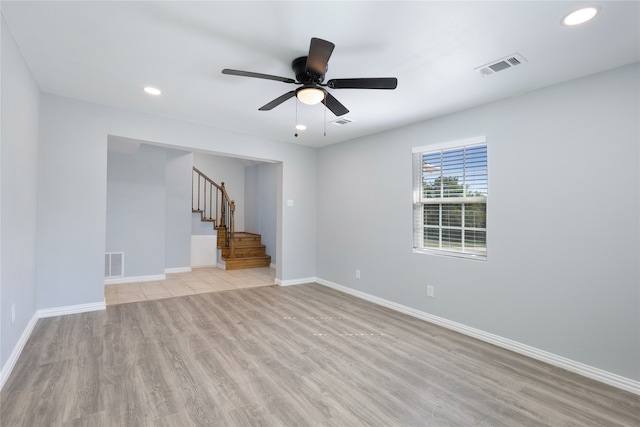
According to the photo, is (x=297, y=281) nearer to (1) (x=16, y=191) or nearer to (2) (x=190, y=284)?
(2) (x=190, y=284)

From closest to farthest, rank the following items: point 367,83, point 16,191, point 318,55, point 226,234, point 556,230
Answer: point 318,55
point 367,83
point 16,191
point 556,230
point 226,234

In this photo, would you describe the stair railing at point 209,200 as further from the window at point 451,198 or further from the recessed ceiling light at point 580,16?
the recessed ceiling light at point 580,16

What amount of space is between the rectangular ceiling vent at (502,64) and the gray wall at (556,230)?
2.13 ft

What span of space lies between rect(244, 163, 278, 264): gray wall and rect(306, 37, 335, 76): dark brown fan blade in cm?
518

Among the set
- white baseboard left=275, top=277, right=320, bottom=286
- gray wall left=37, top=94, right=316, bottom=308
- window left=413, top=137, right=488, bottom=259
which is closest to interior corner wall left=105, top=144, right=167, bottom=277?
gray wall left=37, top=94, right=316, bottom=308

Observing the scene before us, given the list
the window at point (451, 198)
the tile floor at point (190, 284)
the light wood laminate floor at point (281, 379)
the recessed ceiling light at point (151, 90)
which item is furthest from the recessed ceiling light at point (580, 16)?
the tile floor at point (190, 284)

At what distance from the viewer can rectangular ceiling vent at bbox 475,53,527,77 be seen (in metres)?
2.37

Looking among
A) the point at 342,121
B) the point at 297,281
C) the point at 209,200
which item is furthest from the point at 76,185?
the point at 209,200

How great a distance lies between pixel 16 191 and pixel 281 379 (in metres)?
2.60

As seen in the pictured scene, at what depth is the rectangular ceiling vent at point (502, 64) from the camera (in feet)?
7.78

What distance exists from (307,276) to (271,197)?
2875 millimetres

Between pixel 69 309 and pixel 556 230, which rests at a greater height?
pixel 556 230

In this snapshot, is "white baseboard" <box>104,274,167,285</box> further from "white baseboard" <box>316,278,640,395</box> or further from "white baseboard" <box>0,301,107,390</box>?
"white baseboard" <box>316,278,640,395</box>

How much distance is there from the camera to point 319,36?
85.0 inches
